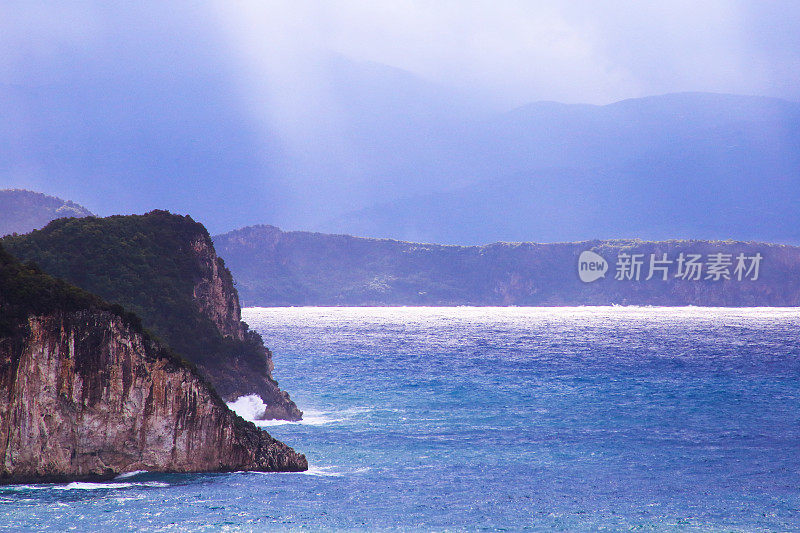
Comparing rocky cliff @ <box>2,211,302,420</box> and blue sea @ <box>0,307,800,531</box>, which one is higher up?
rocky cliff @ <box>2,211,302,420</box>

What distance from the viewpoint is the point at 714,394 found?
244 feet

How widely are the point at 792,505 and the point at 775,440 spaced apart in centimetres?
1740

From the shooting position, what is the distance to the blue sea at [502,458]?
32.1 m

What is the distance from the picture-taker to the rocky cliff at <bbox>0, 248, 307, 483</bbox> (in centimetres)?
3500

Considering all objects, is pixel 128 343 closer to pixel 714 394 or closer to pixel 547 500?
pixel 547 500

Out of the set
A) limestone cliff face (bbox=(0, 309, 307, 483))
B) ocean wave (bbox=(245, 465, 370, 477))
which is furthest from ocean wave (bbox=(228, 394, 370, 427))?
limestone cliff face (bbox=(0, 309, 307, 483))

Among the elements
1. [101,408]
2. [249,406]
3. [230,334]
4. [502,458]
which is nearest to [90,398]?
[101,408]

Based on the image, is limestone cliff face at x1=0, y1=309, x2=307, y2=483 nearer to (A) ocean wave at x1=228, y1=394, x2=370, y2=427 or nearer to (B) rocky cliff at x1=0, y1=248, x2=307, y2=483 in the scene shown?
(B) rocky cliff at x1=0, y1=248, x2=307, y2=483

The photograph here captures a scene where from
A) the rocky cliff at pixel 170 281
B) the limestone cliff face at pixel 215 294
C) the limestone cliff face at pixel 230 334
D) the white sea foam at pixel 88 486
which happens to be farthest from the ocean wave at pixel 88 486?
the limestone cliff face at pixel 215 294

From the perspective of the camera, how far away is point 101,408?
36750mm

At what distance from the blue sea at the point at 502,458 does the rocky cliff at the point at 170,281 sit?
11.5 feet

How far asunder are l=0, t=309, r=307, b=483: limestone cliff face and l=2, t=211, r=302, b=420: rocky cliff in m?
19.6

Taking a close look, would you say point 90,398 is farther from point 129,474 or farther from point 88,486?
point 129,474

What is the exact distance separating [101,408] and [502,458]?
22.0 meters
